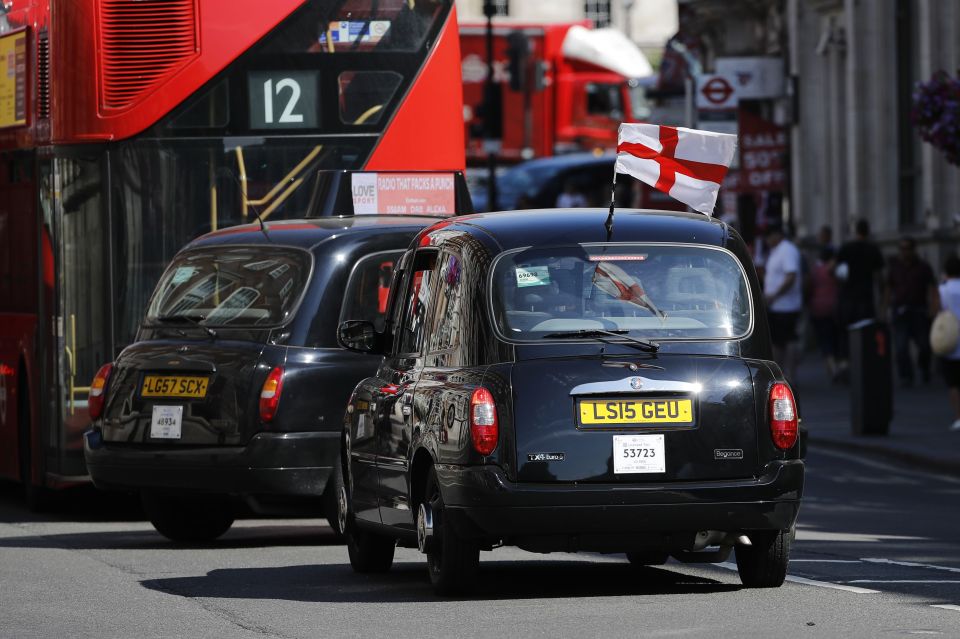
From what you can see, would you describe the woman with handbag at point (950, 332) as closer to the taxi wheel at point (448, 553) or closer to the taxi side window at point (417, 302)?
the taxi side window at point (417, 302)

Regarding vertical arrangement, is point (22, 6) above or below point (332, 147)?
above

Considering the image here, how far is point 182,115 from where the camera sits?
1512 cm

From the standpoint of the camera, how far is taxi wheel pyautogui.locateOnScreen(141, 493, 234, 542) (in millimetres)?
13656

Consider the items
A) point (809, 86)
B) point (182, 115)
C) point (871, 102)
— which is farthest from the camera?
point (809, 86)

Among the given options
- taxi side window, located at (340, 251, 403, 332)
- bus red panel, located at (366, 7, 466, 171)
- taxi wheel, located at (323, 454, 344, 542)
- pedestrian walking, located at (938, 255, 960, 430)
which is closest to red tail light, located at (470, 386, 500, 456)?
taxi wheel, located at (323, 454, 344, 542)

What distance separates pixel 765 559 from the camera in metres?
10.1

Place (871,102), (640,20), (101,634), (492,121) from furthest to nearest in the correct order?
(640,20) → (492,121) → (871,102) → (101,634)

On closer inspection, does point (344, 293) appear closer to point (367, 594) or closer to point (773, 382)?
point (367, 594)

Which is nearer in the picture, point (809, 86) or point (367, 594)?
point (367, 594)

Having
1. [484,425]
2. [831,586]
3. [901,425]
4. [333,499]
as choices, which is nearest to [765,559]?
[831,586]

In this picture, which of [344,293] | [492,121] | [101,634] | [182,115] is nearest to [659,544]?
[101,634]

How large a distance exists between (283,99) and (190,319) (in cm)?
276

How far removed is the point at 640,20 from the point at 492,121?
4508 cm

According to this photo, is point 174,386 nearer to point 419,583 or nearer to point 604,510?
point 419,583
